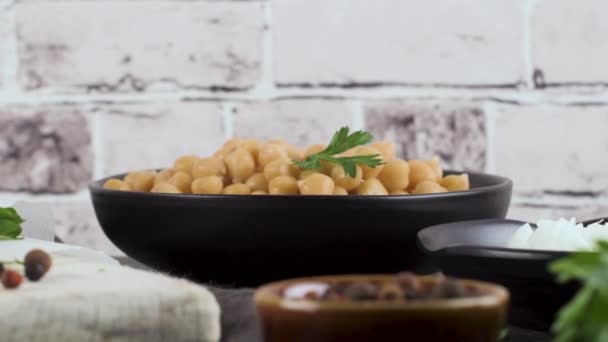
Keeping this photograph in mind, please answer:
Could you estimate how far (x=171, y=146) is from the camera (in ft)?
6.73

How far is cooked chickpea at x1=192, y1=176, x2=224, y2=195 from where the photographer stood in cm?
105

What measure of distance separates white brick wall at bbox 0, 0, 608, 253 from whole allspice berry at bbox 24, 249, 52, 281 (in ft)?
4.26

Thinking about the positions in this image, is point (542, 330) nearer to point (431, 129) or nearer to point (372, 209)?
point (372, 209)

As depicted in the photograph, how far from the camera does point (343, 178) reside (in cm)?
101

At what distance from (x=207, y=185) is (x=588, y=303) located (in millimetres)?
627

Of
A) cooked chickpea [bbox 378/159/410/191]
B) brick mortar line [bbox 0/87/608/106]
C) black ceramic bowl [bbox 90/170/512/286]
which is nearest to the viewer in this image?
black ceramic bowl [bbox 90/170/512/286]

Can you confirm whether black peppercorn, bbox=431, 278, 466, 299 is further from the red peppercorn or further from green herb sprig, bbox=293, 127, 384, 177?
green herb sprig, bbox=293, 127, 384, 177

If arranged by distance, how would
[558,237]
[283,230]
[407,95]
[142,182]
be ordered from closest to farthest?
[558,237], [283,230], [142,182], [407,95]

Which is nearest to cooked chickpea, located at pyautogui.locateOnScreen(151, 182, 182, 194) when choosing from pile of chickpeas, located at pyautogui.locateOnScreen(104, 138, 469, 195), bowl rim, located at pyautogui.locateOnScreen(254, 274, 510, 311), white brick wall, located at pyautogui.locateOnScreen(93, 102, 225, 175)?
pile of chickpeas, located at pyautogui.locateOnScreen(104, 138, 469, 195)

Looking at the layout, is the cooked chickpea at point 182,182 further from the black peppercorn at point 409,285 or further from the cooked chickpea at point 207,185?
the black peppercorn at point 409,285

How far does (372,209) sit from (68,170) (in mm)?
1291

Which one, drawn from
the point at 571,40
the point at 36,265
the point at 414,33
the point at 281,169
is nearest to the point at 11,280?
the point at 36,265

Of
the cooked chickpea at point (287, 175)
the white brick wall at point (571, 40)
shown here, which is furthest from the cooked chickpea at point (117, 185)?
the white brick wall at point (571, 40)

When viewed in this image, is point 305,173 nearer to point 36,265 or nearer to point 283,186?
point 283,186
